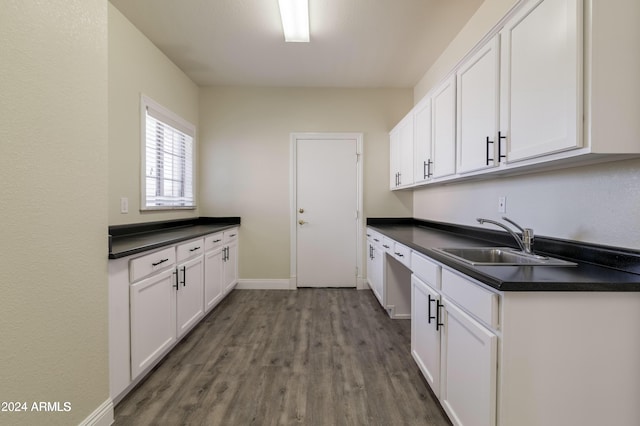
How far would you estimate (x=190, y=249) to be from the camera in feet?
8.08

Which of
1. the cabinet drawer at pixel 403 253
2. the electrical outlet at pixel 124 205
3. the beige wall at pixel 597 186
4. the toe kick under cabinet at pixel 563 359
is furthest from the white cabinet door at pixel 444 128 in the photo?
the electrical outlet at pixel 124 205

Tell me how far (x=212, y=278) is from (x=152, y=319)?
1.08 meters

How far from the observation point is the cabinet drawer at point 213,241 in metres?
2.84

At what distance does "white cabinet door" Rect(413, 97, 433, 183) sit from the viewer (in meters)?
2.52

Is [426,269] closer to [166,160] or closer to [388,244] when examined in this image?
[388,244]

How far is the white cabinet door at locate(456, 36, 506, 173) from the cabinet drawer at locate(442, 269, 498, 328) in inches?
28.0

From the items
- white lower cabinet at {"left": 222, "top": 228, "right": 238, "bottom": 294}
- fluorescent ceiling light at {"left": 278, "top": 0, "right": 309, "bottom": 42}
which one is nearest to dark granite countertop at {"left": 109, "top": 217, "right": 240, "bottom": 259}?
white lower cabinet at {"left": 222, "top": 228, "right": 238, "bottom": 294}

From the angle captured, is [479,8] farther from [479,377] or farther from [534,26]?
[479,377]

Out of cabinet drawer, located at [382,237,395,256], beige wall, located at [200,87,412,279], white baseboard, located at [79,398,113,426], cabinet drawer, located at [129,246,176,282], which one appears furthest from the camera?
beige wall, located at [200,87,412,279]

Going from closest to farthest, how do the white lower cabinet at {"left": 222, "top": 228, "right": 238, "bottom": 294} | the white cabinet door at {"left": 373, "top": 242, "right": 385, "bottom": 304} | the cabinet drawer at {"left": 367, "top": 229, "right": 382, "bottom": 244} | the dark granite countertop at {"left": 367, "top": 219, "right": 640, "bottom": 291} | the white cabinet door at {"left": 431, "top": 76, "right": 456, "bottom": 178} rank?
the dark granite countertop at {"left": 367, "top": 219, "right": 640, "bottom": 291} < the white cabinet door at {"left": 431, "top": 76, "right": 456, "bottom": 178} < the white cabinet door at {"left": 373, "top": 242, "right": 385, "bottom": 304} < the cabinet drawer at {"left": 367, "top": 229, "right": 382, "bottom": 244} < the white lower cabinet at {"left": 222, "top": 228, "right": 238, "bottom": 294}

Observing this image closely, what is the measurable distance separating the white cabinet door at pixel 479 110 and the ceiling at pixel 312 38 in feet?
2.90

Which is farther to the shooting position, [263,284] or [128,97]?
[263,284]

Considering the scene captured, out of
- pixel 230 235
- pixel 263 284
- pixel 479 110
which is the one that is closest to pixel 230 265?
pixel 230 235

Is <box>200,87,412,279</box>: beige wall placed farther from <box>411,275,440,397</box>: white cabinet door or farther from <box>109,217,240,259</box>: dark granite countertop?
<box>411,275,440,397</box>: white cabinet door
